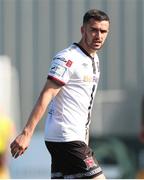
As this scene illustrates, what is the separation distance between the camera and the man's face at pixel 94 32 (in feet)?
18.2

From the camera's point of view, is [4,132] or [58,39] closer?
[4,132]

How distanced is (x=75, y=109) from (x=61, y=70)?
10.6 inches

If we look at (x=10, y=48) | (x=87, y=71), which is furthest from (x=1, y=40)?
(x=87, y=71)

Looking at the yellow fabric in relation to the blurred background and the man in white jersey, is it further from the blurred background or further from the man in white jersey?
the blurred background

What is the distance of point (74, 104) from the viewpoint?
552 cm

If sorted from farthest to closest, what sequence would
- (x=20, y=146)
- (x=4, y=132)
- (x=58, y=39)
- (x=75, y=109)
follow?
1. (x=58, y=39)
2. (x=4, y=132)
3. (x=75, y=109)
4. (x=20, y=146)

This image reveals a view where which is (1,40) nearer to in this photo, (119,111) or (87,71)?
(119,111)

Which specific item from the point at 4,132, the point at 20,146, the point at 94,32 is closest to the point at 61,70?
the point at 94,32

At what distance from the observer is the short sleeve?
213 inches

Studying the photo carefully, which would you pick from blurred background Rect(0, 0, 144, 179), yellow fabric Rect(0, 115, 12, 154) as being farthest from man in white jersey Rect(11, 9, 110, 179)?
blurred background Rect(0, 0, 144, 179)

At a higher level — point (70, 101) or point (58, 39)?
point (70, 101)

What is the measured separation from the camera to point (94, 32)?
554 centimetres

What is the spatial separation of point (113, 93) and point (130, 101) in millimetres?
2036

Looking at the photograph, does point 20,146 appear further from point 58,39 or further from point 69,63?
point 58,39
